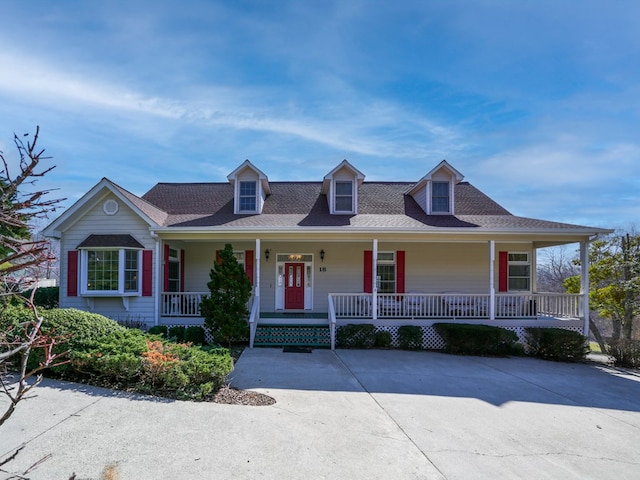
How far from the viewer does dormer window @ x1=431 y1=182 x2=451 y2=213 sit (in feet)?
45.4

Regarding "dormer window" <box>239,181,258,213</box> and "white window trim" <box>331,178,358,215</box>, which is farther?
"dormer window" <box>239,181,258,213</box>

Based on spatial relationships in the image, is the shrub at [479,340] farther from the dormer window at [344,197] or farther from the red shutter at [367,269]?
the dormer window at [344,197]

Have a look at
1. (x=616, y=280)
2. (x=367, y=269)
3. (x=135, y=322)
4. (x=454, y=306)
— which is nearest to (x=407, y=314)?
(x=454, y=306)

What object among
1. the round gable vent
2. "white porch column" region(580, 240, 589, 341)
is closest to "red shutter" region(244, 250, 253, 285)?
the round gable vent

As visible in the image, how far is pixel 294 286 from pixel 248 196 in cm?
405

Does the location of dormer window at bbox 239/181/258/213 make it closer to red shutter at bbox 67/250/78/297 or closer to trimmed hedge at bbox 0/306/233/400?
red shutter at bbox 67/250/78/297

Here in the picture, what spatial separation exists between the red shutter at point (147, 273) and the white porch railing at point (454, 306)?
6025 millimetres

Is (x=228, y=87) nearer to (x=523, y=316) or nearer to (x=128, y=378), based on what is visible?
(x=128, y=378)

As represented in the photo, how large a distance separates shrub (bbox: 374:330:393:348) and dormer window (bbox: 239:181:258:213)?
6.81 metres

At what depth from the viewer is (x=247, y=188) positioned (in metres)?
13.8

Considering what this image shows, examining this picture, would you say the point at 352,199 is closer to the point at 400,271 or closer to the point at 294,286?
the point at 400,271

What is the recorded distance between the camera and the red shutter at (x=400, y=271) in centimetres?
1348

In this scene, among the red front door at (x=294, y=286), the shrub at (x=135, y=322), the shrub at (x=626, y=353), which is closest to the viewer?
the shrub at (x=626, y=353)

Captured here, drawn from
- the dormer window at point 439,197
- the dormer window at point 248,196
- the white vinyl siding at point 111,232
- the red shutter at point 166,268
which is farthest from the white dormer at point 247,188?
the dormer window at point 439,197
